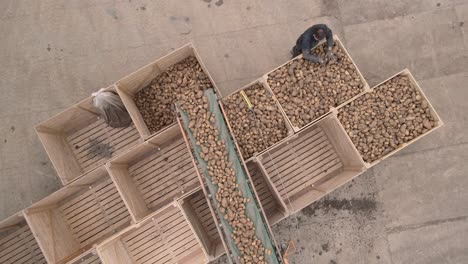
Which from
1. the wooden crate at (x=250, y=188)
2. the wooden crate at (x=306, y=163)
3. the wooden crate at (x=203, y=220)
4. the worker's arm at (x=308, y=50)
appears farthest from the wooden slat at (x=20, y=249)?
the worker's arm at (x=308, y=50)

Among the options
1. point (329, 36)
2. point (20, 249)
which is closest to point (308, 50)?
point (329, 36)

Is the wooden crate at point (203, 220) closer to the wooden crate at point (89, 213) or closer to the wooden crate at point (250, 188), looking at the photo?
the wooden crate at point (250, 188)

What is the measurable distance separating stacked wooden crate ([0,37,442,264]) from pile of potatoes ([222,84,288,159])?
0.9 inches

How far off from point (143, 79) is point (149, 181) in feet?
3.96

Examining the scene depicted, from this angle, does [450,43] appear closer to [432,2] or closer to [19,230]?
[432,2]

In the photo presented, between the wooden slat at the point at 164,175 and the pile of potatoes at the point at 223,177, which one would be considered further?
the wooden slat at the point at 164,175

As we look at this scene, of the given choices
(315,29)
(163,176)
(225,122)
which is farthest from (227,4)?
(163,176)

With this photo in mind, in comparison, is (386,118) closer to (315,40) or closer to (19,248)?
(315,40)

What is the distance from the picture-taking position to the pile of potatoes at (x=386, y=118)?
365 centimetres

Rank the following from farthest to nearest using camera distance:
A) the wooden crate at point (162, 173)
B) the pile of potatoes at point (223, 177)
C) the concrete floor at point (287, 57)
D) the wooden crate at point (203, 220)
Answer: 1. the concrete floor at point (287, 57)
2. the wooden crate at point (162, 173)
3. the wooden crate at point (203, 220)
4. the pile of potatoes at point (223, 177)

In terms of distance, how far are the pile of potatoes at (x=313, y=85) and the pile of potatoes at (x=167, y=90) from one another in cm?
84

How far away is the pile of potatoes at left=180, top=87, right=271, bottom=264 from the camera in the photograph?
130 inches

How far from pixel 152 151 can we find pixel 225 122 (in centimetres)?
113

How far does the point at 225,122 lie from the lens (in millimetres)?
3559
